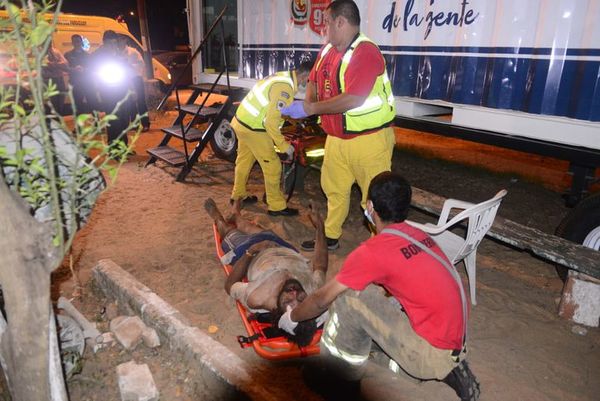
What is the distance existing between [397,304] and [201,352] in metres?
1.22

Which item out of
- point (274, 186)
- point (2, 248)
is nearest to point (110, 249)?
point (274, 186)

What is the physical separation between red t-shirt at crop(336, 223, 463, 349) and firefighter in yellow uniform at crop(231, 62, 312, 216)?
292 centimetres

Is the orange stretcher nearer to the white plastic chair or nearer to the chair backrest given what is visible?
the white plastic chair

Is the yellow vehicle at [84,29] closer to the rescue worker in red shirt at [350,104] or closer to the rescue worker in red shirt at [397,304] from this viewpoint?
the rescue worker in red shirt at [350,104]

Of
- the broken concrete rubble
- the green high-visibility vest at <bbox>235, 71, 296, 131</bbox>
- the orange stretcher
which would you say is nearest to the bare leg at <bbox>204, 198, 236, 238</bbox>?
the green high-visibility vest at <bbox>235, 71, 296, 131</bbox>

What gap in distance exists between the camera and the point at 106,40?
799 centimetres

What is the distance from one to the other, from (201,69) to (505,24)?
6.22m

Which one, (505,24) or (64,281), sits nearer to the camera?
(64,281)

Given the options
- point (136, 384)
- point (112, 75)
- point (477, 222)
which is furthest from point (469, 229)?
point (112, 75)

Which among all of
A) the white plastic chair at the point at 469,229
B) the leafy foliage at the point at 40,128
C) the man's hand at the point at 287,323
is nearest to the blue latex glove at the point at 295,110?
the white plastic chair at the point at 469,229

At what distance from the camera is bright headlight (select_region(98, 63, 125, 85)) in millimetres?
7754

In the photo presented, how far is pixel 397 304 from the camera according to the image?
233cm

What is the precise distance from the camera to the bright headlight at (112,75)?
25.4 ft

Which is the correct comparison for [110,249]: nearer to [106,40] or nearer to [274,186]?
[274,186]
